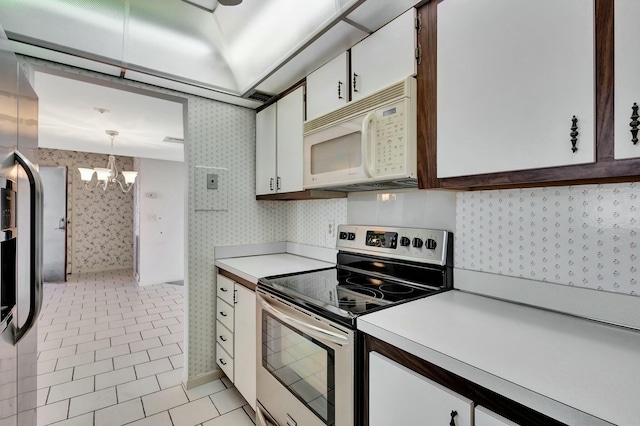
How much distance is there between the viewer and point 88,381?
7.80 feet

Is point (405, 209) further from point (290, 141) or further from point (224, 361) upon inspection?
point (224, 361)

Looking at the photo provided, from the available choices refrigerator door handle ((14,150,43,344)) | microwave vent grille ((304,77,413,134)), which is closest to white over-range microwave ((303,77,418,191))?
microwave vent grille ((304,77,413,134))

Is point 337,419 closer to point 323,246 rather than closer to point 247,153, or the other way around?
point 323,246

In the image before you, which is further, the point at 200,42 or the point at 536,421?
the point at 200,42

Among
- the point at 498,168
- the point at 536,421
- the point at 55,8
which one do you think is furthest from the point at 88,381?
the point at 498,168

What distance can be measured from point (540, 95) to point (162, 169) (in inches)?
236

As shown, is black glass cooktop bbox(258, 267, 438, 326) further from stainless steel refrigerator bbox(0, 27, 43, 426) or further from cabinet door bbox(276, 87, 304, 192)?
stainless steel refrigerator bbox(0, 27, 43, 426)

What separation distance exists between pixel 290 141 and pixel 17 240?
4.96 feet

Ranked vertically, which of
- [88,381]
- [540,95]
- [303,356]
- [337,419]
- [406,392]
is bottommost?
[88,381]

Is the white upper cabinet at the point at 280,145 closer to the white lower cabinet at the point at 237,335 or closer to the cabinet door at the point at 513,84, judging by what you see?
the white lower cabinet at the point at 237,335

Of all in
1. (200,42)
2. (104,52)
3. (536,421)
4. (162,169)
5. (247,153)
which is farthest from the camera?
(162,169)

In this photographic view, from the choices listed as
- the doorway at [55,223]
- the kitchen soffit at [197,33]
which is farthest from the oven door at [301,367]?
the doorway at [55,223]

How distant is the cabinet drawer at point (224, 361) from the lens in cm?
220

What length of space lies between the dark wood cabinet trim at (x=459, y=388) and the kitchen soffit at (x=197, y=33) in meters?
1.41
